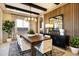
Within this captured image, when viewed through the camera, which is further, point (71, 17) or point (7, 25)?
point (7, 25)

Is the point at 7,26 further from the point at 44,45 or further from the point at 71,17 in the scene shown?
the point at 71,17

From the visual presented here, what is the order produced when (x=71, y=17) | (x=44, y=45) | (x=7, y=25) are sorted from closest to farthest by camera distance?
(x=44, y=45), (x=71, y=17), (x=7, y=25)

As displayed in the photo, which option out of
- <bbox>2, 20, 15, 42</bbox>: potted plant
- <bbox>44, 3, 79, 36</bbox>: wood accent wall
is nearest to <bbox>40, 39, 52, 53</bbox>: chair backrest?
<bbox>44, 3, 79, 36</bbox>: wood accent wall

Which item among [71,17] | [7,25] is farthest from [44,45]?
[7,25]

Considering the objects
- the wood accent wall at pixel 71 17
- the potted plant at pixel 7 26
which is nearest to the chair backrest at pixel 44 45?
the wood accent wall at pixel 71 17

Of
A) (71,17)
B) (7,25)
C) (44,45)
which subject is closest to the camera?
(44,45)

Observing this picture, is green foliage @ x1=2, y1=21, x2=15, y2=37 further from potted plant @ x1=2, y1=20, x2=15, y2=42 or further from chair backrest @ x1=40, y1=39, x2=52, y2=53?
chair backrest @ x1=40, y1=39, x2=52, y2=53

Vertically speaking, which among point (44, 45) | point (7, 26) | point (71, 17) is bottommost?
point (44, 45)

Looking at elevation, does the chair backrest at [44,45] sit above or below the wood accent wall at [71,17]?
below

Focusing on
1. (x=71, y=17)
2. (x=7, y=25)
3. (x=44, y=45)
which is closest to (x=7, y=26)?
(x=7, y=25)

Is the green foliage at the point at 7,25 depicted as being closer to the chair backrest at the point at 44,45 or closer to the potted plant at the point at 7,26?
the potted plant at the point at 7,26

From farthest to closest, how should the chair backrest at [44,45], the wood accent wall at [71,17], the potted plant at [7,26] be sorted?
the potted plant at [7,26] → the wood accent wall at [71,17] → the chair backrest at [44,45]

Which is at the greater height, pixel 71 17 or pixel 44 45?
pixel 71 17

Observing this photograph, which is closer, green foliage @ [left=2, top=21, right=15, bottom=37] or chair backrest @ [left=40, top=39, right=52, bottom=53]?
chair backrest @ [left=40, top=39, right=52, bottom=53]
